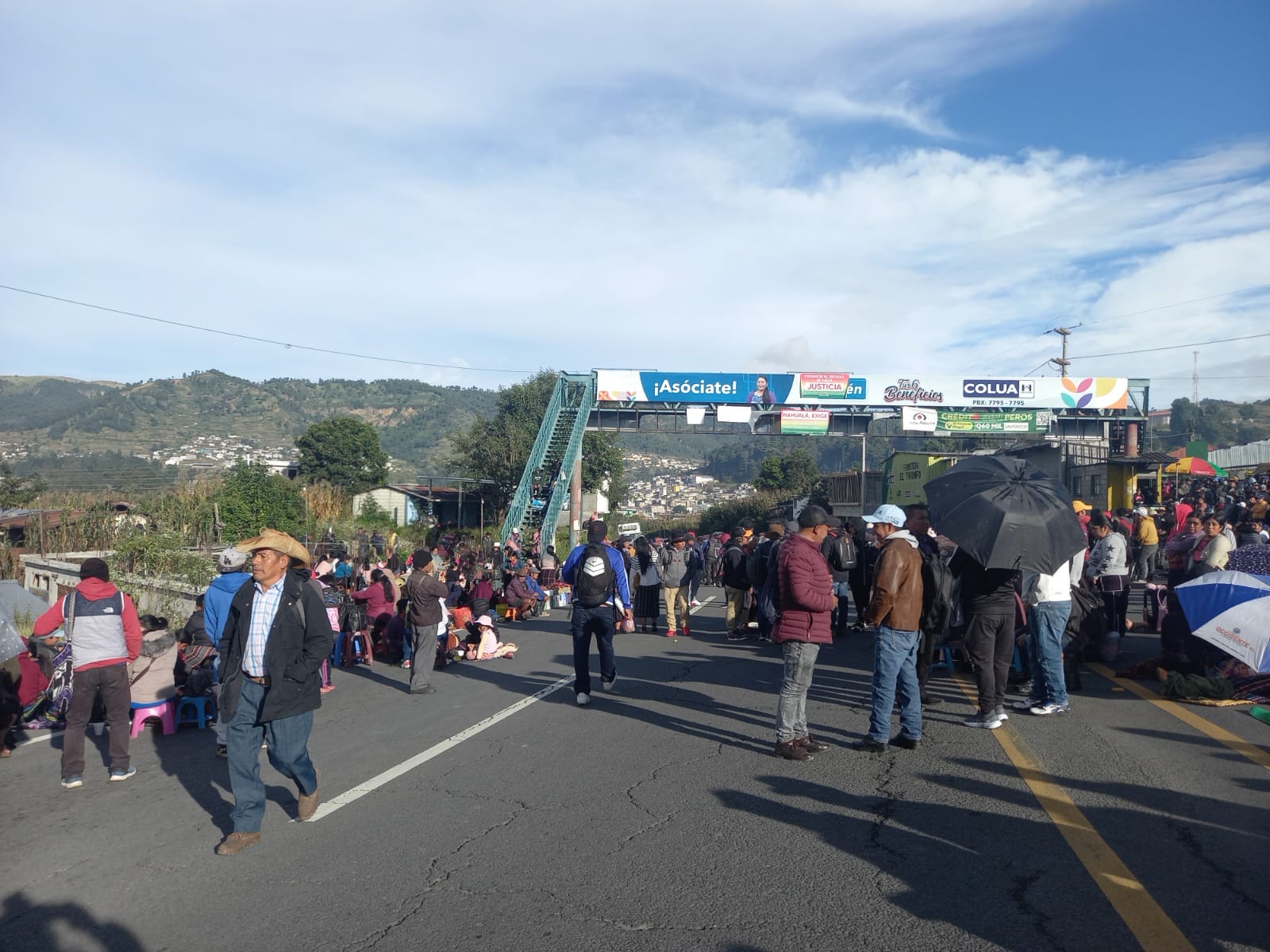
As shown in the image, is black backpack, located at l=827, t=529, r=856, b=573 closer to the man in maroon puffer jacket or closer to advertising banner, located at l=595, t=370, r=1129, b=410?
the man in maroon puffer jacket

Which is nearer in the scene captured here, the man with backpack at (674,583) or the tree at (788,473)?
the man with backpack at (674,583)

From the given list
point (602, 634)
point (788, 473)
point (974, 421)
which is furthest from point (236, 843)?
point (788, 473)

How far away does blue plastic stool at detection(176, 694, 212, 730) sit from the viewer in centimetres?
843

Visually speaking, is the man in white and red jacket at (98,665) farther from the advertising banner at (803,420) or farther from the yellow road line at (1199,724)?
the advertising banner at (803,420)

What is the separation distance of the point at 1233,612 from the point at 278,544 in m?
7.90

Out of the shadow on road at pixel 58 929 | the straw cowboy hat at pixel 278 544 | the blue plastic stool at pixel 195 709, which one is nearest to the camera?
the shadow on road at pixel 58 929

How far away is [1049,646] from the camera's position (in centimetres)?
773

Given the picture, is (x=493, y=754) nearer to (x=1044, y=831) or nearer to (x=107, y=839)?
(x=107, y=839)

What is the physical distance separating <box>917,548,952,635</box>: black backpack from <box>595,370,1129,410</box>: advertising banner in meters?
35.1

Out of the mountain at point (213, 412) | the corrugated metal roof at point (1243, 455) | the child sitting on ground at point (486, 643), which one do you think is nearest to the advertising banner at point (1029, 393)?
the corrugated metal roof at point (1243, 455)

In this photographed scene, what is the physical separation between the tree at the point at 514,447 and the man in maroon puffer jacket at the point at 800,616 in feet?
152

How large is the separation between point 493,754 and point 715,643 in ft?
24.0

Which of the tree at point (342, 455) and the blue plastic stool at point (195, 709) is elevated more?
the tree at point (342, 455)

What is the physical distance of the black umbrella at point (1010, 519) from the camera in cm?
699
